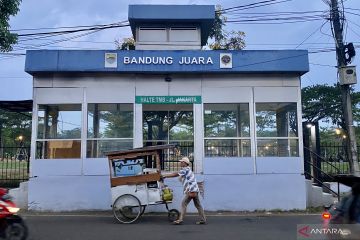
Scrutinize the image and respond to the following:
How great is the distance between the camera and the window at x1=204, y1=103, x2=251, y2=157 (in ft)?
44.8

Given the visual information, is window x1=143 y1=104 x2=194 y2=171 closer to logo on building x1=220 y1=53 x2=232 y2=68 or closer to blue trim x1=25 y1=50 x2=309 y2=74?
blue trim x1=25 y1=50 x2=309 y2=74

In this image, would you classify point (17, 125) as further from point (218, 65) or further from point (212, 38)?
point (218, 65)

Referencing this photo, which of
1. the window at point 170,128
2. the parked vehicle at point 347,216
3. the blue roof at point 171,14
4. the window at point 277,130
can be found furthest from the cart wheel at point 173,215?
the blue roof at point 171,14

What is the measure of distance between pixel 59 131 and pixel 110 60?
2892 millimetres

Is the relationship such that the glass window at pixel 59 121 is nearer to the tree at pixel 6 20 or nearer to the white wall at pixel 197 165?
the white wall at pixel 197 165

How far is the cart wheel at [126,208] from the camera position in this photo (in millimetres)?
11016

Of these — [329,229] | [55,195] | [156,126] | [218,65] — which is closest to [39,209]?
[55,195]

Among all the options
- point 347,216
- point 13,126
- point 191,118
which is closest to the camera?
point 347,216

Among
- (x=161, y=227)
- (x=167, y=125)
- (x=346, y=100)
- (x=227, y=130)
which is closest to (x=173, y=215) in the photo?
(x=161, y=227)

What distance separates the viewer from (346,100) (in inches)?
528

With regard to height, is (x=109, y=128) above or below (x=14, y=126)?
below

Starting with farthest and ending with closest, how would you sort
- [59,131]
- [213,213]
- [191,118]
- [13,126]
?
1. [13,126]
2. [191,118]
3. [59,131]
4. [213,213]

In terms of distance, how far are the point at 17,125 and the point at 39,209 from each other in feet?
119

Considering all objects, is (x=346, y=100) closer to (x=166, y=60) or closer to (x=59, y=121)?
(x=166, y=60)
